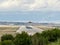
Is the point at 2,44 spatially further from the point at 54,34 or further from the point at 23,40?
the point at 54,34

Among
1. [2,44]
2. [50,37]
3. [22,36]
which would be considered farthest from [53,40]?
[2,44]

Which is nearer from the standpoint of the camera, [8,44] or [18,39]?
[8,44]

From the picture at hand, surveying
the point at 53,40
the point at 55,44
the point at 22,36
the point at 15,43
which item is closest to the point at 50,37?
the point at 53,40

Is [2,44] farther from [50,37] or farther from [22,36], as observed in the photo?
[50,37]

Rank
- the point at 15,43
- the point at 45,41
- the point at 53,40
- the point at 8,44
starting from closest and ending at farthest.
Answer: the point at 8,44
the point at 15,43
the point at 45,41
the point at 53,40

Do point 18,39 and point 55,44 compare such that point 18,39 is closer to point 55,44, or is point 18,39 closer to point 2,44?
point 2,44

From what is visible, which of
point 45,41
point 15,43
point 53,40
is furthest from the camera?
point 53,40

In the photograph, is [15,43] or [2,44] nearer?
[2,44]

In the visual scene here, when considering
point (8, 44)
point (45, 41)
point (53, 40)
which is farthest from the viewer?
point (53, 40)
